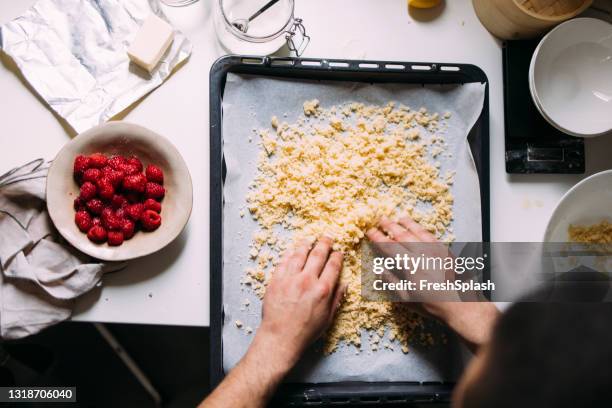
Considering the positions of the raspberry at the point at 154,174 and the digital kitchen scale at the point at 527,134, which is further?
the digital kitchen scale at the point at 527,134

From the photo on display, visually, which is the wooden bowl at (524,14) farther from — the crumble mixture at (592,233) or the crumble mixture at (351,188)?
the crumble mixture at (592,233)

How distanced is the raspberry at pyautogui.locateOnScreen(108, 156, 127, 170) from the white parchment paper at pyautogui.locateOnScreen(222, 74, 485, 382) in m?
0.20

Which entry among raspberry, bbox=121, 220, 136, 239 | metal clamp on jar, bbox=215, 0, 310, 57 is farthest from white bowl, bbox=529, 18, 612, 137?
raspberry, bbox=121, 220, 136, 239

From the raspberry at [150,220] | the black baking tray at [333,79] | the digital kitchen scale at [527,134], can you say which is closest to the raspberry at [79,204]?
the raspberry at [150,220]

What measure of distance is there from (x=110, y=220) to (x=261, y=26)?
0.51m

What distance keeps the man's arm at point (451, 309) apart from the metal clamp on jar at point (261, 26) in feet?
1.38

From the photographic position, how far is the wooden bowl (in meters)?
1.01

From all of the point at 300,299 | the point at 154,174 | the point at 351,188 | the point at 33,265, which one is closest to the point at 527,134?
the point at 351,188

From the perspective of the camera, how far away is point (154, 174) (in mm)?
970

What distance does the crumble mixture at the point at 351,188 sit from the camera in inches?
39.8

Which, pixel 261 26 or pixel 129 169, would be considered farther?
pixel 261 26

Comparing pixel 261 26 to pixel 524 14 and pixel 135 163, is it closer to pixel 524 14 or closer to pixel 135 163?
pixel 135 163

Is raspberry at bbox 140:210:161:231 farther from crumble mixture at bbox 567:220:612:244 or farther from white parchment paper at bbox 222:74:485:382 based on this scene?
crumble mixture at bbox 567:220:612:244

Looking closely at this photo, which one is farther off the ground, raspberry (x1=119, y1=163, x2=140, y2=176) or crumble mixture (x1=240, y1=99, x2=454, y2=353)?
raspberry (x1=119, y1=163, x2=140, y2=176)
